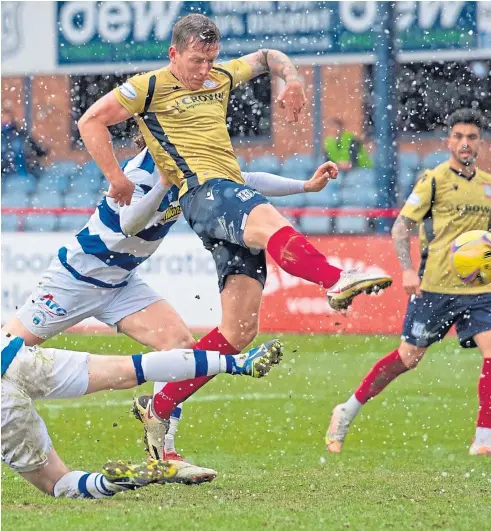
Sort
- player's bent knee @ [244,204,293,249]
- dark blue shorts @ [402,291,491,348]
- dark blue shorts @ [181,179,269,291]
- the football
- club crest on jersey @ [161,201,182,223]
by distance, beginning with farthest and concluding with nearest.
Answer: dark blue shorts @ [402,291,491,348] < the football < club crest on jersey @ [161,201,182,223] < dark blue shorts @ [181,179,269,291] < player's bent knee @ [244,204,293,249]

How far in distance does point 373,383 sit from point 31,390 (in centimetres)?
297

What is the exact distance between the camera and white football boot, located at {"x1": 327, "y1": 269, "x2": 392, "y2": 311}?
5660 millimetres

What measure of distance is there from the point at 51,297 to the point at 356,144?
13.2m

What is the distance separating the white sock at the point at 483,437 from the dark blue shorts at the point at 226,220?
1.87m

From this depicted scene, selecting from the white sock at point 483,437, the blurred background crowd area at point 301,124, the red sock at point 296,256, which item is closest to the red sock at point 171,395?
the red sock at point 296,256

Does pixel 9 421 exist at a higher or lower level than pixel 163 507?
higher

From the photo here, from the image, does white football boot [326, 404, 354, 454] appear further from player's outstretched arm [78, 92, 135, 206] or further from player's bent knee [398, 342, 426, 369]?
player's outstretched arm [78, 92, 135, 206]

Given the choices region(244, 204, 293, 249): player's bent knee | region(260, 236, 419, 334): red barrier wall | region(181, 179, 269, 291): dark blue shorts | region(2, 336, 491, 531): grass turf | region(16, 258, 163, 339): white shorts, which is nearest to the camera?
region(2, 336, 491, 531): grass turf

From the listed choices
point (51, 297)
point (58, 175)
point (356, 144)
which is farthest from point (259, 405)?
point (58, 175)

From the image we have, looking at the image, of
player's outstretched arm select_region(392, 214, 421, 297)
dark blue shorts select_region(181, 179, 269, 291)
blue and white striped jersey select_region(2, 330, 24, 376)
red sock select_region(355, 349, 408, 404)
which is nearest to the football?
player's outstretched arm select_region(392, 214, 421, 297)

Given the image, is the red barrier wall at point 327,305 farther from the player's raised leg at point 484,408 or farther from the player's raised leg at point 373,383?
the player's raised leg at point 484,408

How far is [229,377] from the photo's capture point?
11.5 metres

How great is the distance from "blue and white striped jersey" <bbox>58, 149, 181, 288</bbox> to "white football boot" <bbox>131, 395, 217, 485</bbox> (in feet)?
2.55

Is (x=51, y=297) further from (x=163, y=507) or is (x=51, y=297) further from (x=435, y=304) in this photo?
(x=435, y=304)
